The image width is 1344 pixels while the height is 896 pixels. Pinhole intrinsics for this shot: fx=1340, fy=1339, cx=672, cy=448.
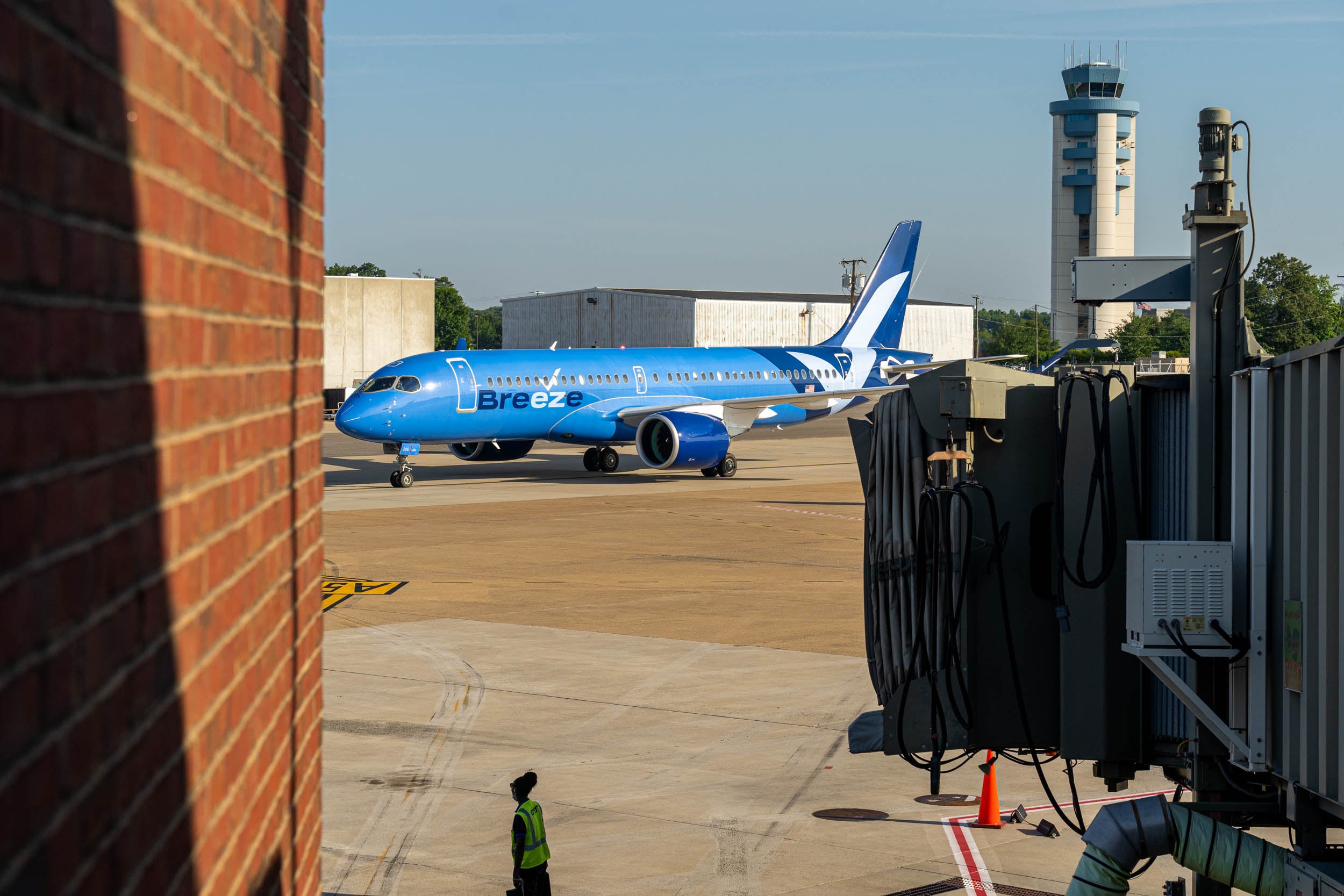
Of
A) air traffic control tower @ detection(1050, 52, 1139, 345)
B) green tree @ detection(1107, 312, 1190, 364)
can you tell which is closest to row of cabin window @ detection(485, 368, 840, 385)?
green tree @ detection(1107, 312, 1190, 364)

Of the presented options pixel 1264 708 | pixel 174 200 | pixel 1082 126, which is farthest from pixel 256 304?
pixel 1082 126

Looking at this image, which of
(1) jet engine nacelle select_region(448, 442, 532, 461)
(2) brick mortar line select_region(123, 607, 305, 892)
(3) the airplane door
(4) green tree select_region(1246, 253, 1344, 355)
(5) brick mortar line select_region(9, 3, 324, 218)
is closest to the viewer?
(5) brick mortar line select_region(9, 3, 324, 218)

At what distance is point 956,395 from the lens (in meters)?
6.70

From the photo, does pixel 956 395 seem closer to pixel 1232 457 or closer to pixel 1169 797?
pixel 1232 457

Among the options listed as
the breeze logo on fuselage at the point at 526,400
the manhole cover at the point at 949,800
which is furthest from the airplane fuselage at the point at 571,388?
the manhole cover at the point at 949,800

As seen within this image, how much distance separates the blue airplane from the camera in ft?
113

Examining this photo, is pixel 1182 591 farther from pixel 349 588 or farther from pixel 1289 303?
pixel 1289 303

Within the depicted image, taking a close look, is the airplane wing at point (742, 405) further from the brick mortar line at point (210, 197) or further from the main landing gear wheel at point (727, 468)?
the brick mortar line at point (210, 197)

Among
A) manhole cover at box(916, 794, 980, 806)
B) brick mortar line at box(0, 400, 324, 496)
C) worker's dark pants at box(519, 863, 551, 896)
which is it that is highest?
brick mortar line at box(0, 400, 324, 496)

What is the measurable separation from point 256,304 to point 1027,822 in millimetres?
8816

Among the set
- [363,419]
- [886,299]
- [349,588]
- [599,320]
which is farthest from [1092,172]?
[349,588]

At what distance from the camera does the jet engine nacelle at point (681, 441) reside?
35.9m

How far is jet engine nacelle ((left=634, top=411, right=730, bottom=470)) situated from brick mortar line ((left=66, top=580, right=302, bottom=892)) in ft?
107

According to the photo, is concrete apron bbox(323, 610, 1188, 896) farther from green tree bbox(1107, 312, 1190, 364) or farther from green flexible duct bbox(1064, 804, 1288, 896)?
green tree bbox(1107, 312, 1190, 364)
